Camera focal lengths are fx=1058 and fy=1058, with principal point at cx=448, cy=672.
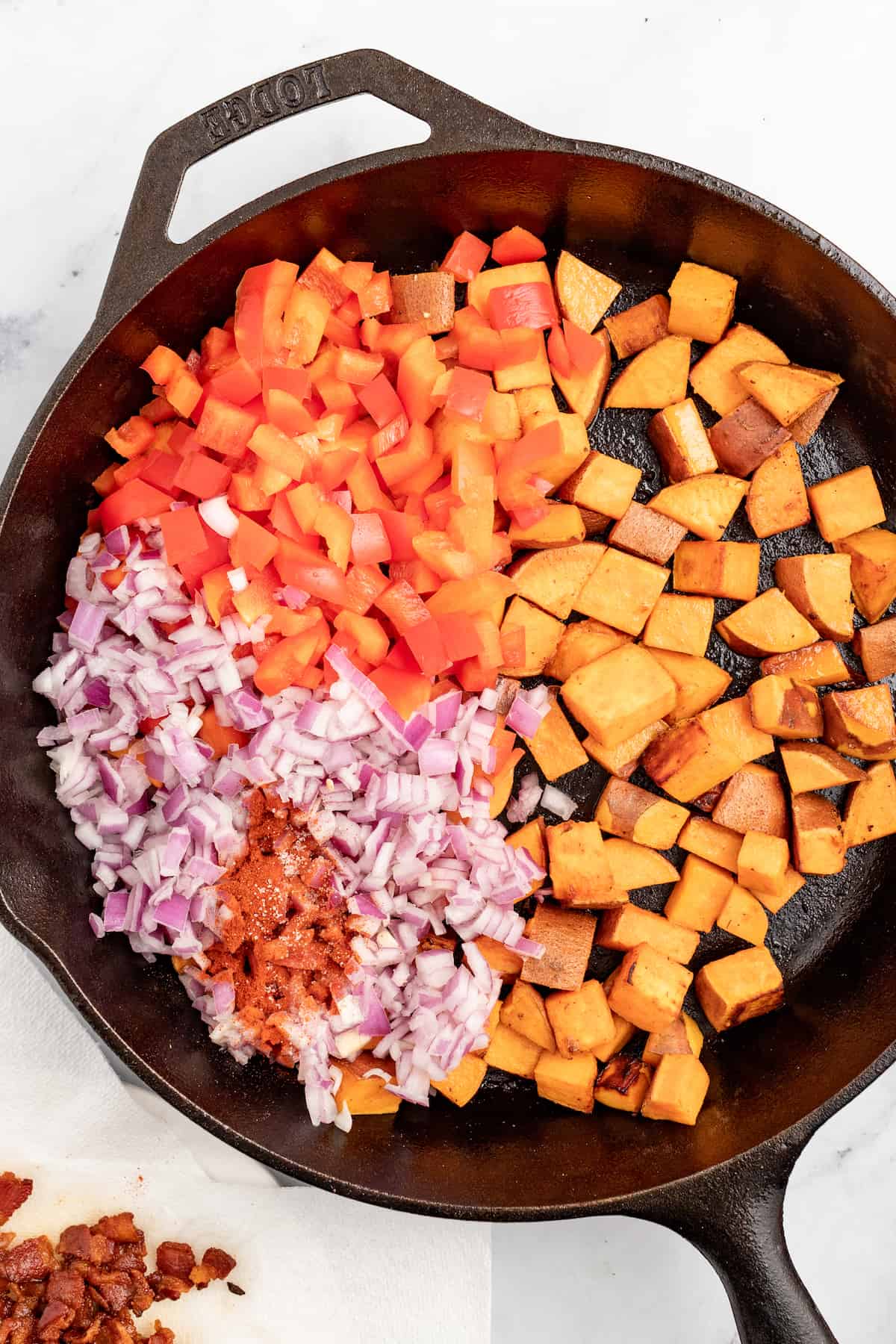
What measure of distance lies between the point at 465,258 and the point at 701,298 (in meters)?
0.45

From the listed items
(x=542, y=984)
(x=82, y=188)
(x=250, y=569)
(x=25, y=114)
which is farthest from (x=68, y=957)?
(x=25, y=114)

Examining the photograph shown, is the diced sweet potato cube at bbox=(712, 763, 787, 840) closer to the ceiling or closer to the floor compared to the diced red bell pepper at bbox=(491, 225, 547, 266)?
closer to the floor

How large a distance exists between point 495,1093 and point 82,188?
6.47 feet

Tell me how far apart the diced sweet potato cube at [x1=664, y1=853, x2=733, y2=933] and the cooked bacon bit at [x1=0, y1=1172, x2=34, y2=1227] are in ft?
4.38

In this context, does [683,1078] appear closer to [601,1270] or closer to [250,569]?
[601,1270]

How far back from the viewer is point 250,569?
71.2 inches

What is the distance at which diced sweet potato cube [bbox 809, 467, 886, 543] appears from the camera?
78.9 inches

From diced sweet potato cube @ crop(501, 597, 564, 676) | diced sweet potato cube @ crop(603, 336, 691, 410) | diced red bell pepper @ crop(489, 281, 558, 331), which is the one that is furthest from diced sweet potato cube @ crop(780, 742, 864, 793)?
diced red bell pepper @ crop(489, 281, 558, 331)

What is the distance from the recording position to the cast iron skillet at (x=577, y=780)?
1.74 m

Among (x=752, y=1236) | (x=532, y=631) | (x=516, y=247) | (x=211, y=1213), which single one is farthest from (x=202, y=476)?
(x=752, y=1236)

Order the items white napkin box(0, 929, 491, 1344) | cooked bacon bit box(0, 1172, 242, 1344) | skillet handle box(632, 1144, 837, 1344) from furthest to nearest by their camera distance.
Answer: white napkin box(0, 929, 491, 1344) < cooked bacon bit box(0, 1172, 242, 1344) < skillet handle box(632, 1144, 837, 1344)

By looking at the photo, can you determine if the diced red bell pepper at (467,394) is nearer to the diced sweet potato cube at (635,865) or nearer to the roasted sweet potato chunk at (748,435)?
the roasted sweet potato chunk at (748,435)

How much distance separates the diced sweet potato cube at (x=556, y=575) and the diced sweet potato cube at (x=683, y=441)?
22cm

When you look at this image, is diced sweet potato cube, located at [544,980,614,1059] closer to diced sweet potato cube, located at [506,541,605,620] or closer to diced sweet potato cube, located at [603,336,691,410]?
diced sweet potato cube, located at [506,541,605,620]
